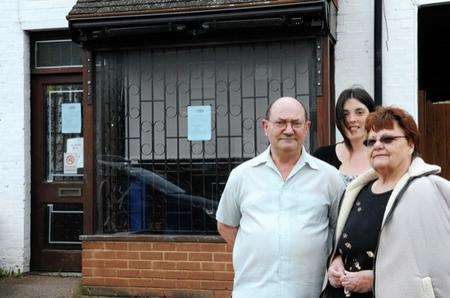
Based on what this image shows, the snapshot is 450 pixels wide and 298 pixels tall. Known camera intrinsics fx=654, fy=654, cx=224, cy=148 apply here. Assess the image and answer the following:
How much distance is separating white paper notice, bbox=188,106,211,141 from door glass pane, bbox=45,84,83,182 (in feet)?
5.29

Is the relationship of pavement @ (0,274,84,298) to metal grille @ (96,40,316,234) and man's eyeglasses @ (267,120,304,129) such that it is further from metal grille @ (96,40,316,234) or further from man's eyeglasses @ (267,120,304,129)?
man's eyeglasses @ (267,120,304,129)

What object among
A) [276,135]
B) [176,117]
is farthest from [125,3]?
[276,135]

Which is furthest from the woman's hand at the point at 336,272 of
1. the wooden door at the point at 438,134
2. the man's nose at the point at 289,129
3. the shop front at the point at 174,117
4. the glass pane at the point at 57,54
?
the glass pane at the point at 57,54

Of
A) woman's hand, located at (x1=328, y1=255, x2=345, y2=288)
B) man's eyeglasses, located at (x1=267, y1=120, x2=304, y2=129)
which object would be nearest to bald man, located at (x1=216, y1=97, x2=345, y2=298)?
man's eyeglasses, located at (x1=267, y1=120, x2=304, y2=129)

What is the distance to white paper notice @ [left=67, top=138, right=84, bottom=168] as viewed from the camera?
7.43 m

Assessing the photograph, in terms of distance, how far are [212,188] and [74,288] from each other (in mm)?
1831

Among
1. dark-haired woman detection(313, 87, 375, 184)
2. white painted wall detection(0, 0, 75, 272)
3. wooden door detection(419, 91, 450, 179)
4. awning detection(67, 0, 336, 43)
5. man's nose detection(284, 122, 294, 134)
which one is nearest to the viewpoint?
man's nose detection(284, 122, 294, 134)

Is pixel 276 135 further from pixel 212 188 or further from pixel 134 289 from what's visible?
pixel 134 289

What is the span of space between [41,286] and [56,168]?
4.51ft

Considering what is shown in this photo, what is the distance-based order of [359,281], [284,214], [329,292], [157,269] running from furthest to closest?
[157,269], [284,214], [329,292], [359,281]

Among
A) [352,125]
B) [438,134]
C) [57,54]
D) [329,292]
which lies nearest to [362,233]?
[329,292]

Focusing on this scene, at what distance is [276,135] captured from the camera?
327cm

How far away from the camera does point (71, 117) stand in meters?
7.43

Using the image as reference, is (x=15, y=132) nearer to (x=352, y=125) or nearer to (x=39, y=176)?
→ (x=39, y=176)
